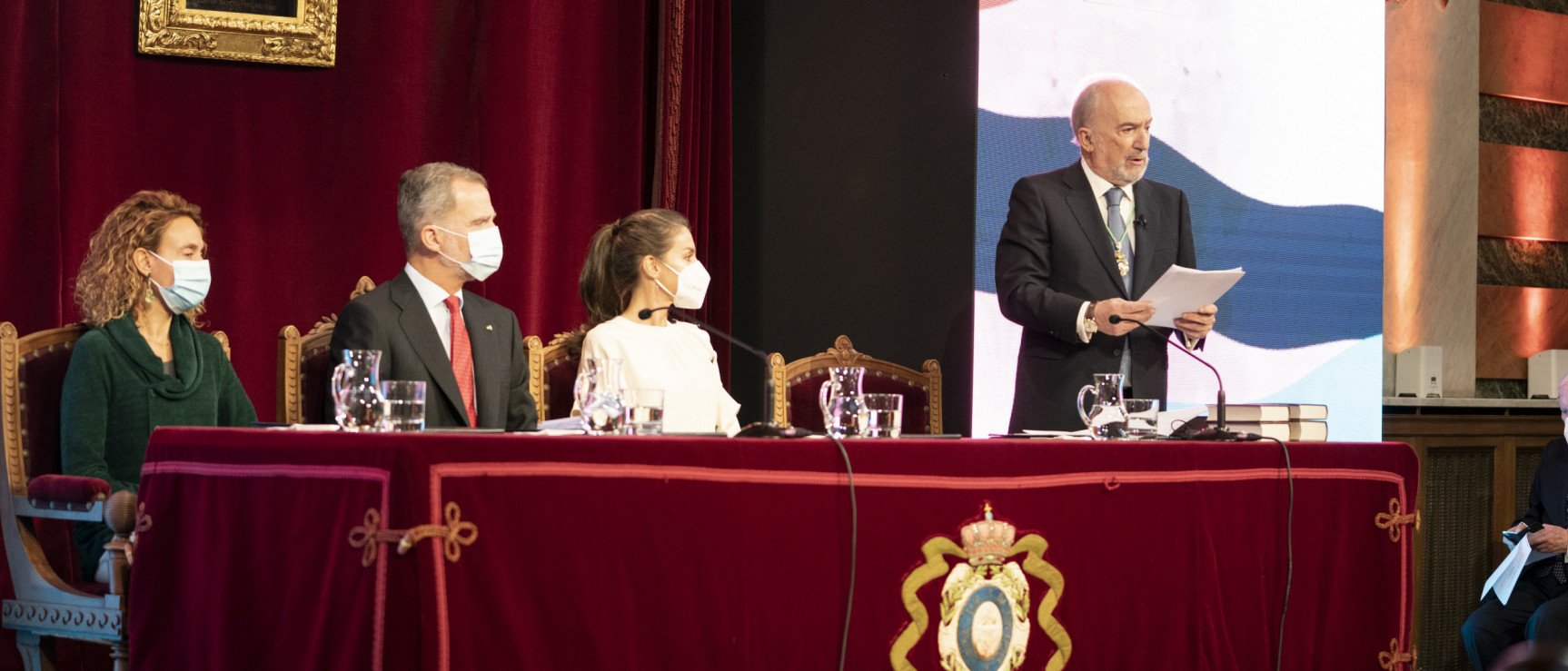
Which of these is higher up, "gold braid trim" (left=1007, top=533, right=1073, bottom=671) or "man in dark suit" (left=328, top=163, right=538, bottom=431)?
"man in dark suit" (left=328, top=163, right=538, bottom=431)

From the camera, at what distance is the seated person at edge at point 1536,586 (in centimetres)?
427

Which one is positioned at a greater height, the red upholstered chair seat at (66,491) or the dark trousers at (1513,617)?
the red upholstered chair seat at (66,491)

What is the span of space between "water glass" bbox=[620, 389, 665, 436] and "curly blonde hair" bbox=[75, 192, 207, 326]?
3.91 ft

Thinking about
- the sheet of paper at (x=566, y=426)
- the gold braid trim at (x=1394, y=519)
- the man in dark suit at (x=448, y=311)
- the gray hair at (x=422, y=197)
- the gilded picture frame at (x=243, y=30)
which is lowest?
the gold braid trim at (x=1394, y=519)

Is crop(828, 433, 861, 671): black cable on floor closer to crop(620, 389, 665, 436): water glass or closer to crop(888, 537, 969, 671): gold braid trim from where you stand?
crop(888, 537, 969, 671): gold braid trim

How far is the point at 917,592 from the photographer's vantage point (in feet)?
7.96

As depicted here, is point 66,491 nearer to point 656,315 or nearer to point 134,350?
point 134,350

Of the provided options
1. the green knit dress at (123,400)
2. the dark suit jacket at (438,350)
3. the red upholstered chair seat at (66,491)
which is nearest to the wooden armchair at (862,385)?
the dark suit jacket at (438,350)

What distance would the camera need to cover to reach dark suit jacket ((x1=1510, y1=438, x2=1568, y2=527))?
173 inches

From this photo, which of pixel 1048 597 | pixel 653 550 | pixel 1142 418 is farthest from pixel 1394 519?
pixel 653 550

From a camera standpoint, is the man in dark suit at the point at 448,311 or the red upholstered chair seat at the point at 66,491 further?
the man in dark suit at the point at 448,311

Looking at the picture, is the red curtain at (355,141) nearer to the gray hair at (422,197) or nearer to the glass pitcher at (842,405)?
the gray hair at (422,197)

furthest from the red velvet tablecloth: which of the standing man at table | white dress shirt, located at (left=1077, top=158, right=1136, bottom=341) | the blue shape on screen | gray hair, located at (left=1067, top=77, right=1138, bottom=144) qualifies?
the blue shape on screen

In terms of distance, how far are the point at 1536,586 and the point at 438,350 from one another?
3.31m
